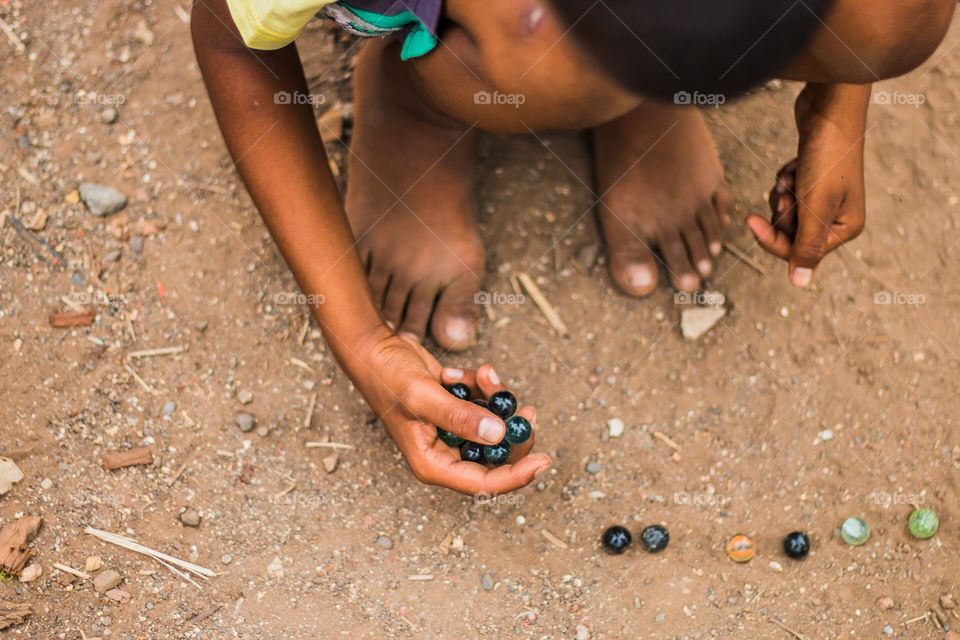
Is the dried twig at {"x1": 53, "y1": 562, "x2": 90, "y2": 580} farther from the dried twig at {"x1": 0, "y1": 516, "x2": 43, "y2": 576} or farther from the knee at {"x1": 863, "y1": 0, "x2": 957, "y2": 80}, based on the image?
the knee at {"x1": 863, "y1": 0, "x2": 957, "y2": 80}

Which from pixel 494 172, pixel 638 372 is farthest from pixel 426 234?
pixel 638 372

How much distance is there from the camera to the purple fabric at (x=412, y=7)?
1.64 m

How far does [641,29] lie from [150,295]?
4.64ft

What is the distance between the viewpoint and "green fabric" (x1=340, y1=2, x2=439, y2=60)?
1.71m

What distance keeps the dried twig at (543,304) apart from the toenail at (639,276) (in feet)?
0.64

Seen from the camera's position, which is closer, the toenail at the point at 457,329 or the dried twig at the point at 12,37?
the toenail at the point at 457,329

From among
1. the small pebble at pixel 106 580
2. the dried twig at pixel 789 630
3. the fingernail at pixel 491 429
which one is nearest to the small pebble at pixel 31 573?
the small pebble at pixel 106 580


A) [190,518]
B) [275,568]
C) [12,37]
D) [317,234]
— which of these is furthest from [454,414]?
[12,37]

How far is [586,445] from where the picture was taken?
7.19ft

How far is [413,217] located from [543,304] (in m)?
0.38

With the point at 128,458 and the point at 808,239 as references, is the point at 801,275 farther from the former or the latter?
the point at 128,458

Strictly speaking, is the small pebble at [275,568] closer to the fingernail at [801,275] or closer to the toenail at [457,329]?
the toenail at [457,329]

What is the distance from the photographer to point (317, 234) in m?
1.88

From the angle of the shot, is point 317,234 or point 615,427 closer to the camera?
point 317,234
